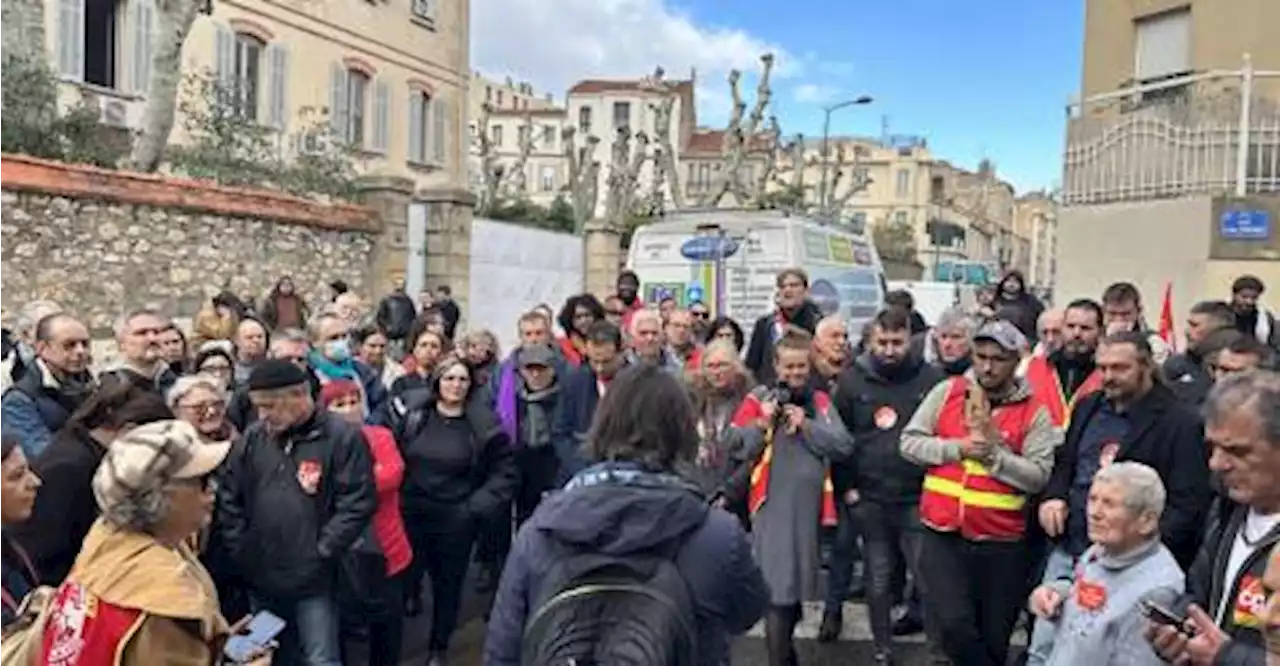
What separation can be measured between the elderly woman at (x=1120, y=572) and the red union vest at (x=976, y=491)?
1.16m

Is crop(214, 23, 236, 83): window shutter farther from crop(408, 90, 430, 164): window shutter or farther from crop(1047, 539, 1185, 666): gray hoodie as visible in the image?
crop(1047, 539, 1185, 666): gray hoodie

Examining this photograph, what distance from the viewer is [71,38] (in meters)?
19.5

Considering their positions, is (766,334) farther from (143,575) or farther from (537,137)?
(537,137)

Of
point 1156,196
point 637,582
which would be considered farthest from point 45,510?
point 1156,196

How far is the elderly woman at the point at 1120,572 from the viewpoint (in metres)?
3.87

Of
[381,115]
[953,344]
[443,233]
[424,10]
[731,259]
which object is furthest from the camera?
[424,10]

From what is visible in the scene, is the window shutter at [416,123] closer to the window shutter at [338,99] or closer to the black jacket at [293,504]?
the window shutter at [338,99]

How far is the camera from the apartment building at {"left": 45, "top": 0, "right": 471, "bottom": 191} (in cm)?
2069

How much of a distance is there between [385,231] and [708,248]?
13.8 feet

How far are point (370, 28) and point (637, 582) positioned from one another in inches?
1009

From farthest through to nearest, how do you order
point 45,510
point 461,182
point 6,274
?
point 461,182 → point 6,274 → point 45,510

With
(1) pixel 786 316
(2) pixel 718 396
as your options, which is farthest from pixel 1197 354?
(1) pixel 786 316

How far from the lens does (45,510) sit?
4.13 meters

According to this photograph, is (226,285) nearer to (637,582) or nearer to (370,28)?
(637,582)
